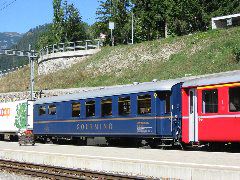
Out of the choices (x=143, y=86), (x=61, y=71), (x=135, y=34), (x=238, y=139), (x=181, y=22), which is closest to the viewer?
(x=238, y=139)

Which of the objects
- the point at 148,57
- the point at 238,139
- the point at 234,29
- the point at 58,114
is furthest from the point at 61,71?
the point at 238,139

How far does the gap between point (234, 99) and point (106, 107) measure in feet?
27.7

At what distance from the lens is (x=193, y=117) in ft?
68.7

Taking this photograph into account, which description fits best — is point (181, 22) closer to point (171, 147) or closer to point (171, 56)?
point (171, 56)

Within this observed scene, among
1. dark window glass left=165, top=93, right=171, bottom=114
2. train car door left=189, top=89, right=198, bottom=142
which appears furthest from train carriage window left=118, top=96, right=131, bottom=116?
train car door left=189, top=89, right=198, bottom=142

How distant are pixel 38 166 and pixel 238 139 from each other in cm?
773

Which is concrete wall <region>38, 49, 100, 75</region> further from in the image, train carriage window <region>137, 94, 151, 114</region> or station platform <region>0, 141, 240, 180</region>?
station platform <region>0, 141, 240, 180</region>

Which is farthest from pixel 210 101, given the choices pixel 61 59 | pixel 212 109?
pixel 61 59

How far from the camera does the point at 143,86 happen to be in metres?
23.4

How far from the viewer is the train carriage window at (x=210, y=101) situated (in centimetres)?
1977

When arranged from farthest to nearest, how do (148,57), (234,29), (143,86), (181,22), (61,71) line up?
1. (61,71)
2. (181,22)
3. (148,57)
4. (234,29)
5. (143,86)

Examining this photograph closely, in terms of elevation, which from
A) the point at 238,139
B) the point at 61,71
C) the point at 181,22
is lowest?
the point at 238,139

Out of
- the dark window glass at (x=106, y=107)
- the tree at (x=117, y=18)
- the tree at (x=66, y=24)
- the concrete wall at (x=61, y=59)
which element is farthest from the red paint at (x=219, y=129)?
the tree at (x=66, y=24)

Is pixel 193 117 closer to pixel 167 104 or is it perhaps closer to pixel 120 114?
pixel 167 104
